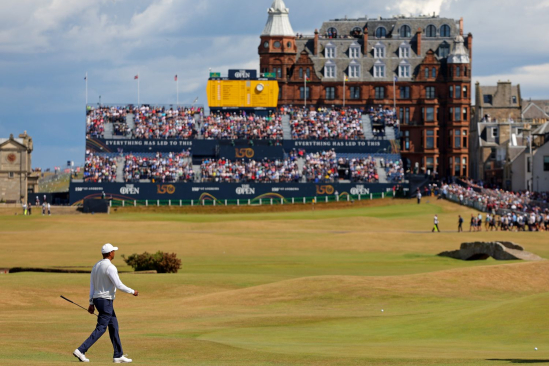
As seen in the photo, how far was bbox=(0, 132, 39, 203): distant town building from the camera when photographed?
116m

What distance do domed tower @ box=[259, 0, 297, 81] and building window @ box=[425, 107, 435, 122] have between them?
18815mm

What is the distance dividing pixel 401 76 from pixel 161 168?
37433 millimetres

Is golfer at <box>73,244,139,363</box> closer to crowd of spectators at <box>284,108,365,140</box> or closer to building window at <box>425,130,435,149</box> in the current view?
crowd of spectators at <box>284,108,365,140</box>

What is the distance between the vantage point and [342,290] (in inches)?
1388

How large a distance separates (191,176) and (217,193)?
4.58 metres

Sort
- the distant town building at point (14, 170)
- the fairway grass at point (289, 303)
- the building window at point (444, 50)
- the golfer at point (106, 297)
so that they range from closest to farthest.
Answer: the golfer at point (106, 297) → the fairway grass at point (289, 303) → the distant town building at point (14, 170) → the building window at point (444, 50)

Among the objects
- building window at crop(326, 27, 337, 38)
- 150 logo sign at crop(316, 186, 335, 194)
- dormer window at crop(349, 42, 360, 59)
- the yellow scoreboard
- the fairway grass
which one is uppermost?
building window at crop(326, 27, 337, 38)

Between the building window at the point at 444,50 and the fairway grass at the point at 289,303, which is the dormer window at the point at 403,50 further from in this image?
the fairway grass at the point at 289,303

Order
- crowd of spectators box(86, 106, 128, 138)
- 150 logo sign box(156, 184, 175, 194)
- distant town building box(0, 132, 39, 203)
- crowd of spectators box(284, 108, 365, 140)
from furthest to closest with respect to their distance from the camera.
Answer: distant town building box(0, 132, 39, 203), crowd of spectators box(86, 106, 128, 138), crowd of spectators box(284, 108, 365, 140), 150 logo sign box(156, 184, 175, 194)

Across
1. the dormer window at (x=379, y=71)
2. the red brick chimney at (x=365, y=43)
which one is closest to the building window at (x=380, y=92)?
the dormer window at (x=379, y=71)

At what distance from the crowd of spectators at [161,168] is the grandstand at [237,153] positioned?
0.37 ft

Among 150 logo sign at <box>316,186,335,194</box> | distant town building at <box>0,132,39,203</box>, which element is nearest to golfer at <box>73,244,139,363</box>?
150 logo sign at <box>316,186,335,194</box>

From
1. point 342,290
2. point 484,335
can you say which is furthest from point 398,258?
point 484,335

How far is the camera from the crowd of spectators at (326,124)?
111938mm
